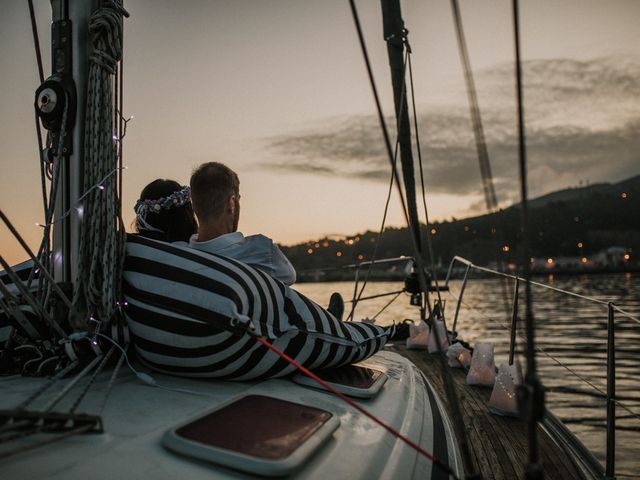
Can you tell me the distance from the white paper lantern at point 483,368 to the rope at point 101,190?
3.26 metres

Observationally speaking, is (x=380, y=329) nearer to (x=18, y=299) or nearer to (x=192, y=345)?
(x=192, y=345)

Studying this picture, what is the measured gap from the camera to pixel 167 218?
2660mm

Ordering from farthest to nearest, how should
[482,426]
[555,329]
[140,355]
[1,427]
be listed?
[555,329] < [482,426] < [140,355] < [1,427]

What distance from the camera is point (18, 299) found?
6.56 ft

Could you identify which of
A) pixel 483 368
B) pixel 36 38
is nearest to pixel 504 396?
pixel 483 368

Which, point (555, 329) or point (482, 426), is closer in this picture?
point (482, 426)

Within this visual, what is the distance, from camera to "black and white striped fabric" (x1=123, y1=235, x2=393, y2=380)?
1780 mm

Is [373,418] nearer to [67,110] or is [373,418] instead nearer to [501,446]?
[67,110]

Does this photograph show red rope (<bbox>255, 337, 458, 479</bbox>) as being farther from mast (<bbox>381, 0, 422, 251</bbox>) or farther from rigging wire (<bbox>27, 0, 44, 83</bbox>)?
mast (<bbox>381, 0, 422, 251</bbox>)

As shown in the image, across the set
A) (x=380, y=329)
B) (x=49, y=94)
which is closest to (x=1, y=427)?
(x=49, y=94)

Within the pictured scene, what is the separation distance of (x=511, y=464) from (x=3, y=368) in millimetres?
2480

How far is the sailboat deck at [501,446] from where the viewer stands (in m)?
2.55

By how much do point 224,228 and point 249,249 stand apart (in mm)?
227

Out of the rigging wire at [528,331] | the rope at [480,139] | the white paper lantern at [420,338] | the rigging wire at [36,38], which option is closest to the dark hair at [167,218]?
the rigging wire at [36,38]
